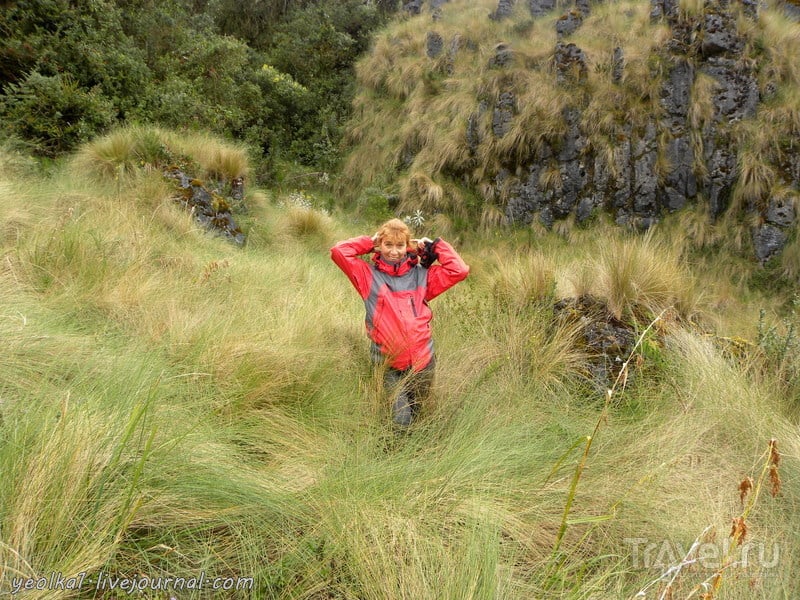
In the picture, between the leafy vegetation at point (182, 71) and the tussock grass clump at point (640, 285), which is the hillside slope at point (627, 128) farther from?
the tussock grass clump at point (640, 285)

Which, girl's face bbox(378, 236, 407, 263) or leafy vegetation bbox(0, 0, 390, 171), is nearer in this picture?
girl's face bbox(378, 236, 407, 263)

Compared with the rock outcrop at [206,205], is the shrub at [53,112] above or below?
above

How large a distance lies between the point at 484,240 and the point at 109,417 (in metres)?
7.87

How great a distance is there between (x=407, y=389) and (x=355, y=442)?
1.72ft

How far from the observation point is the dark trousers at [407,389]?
8.39 ft

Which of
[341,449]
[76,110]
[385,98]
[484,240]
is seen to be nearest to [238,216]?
[76,110]

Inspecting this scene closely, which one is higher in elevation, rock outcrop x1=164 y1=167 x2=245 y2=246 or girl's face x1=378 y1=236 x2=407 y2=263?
girl's face x1=378 y1=236 x2=407 y2=263

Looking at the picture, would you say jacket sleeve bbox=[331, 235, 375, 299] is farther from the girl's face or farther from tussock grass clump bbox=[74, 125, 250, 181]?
tussock grass clump bbox=[74, 125, 250, 181]

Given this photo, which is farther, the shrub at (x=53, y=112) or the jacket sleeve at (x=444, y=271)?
the shrub at (x=53, y=112)

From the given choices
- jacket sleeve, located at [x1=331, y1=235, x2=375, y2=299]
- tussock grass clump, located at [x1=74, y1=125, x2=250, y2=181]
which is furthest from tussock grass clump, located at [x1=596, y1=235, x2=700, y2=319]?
tussock grass clump, located at [x1=74, y1=125, x2=250, y2=181]

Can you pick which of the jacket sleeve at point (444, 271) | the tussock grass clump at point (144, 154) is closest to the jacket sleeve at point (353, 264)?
the jacket sleeve at point (444, 271)

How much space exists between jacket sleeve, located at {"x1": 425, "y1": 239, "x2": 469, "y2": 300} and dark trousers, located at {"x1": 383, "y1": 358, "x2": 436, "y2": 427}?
0.42m

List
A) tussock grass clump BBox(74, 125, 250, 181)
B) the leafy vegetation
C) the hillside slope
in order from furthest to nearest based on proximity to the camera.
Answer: the hillside slope → the leafy vegetation → tussock grass clump BBox(74, 125, 250, 181)

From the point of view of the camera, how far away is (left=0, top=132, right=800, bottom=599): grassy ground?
140 cm
